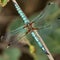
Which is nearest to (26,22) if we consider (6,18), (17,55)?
(17,55)

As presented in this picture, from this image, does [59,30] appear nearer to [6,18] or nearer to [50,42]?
[50,42]

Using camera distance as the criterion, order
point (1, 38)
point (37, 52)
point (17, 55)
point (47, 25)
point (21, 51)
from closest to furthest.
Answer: point (1, 38), point (47, 25), point (37, 52), point (17, 55), point (21, 51)

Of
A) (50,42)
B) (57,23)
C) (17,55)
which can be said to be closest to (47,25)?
(57,23)

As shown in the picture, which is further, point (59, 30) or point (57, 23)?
point (59, 30)

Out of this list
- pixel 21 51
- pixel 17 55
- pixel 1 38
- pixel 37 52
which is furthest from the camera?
pixel 21 51

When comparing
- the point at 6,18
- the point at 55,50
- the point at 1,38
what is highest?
the point at 6,18

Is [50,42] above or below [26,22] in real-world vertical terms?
below

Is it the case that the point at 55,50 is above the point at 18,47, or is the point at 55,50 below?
below

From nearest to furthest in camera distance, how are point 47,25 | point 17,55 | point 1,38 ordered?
point 1,38, point 47,25, point 17,55

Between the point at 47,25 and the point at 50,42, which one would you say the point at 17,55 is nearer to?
the point at 50,42
